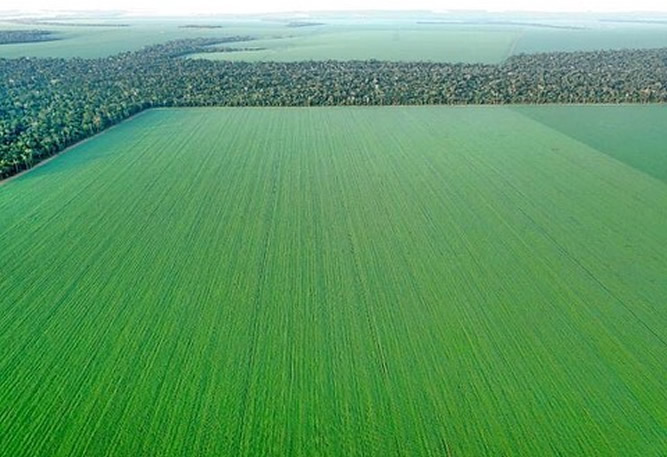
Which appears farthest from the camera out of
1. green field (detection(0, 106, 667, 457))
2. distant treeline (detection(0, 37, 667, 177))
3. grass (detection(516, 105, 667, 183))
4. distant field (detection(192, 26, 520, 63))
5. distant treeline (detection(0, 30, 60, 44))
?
distant treeline (detection(0, 30, 60, 44))

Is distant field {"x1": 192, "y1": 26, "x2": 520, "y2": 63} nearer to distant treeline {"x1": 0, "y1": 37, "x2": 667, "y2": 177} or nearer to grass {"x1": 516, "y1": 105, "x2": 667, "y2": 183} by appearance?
distant treeline {"x1": 0, "y1": 37, "x2": 667, "y2": 177}

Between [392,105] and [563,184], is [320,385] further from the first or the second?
[392,105]

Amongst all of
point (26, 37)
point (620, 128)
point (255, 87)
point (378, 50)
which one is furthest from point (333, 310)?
point (26, 37)

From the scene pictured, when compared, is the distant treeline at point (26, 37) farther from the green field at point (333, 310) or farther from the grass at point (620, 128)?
the grass at point (620, 128)

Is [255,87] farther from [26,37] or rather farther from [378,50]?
[26,37]

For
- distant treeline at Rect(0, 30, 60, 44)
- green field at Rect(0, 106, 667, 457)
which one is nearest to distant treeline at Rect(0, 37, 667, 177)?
green field at Rect(0, 106, 667, 457)

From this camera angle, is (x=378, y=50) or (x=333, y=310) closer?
(x=333, y=310)
